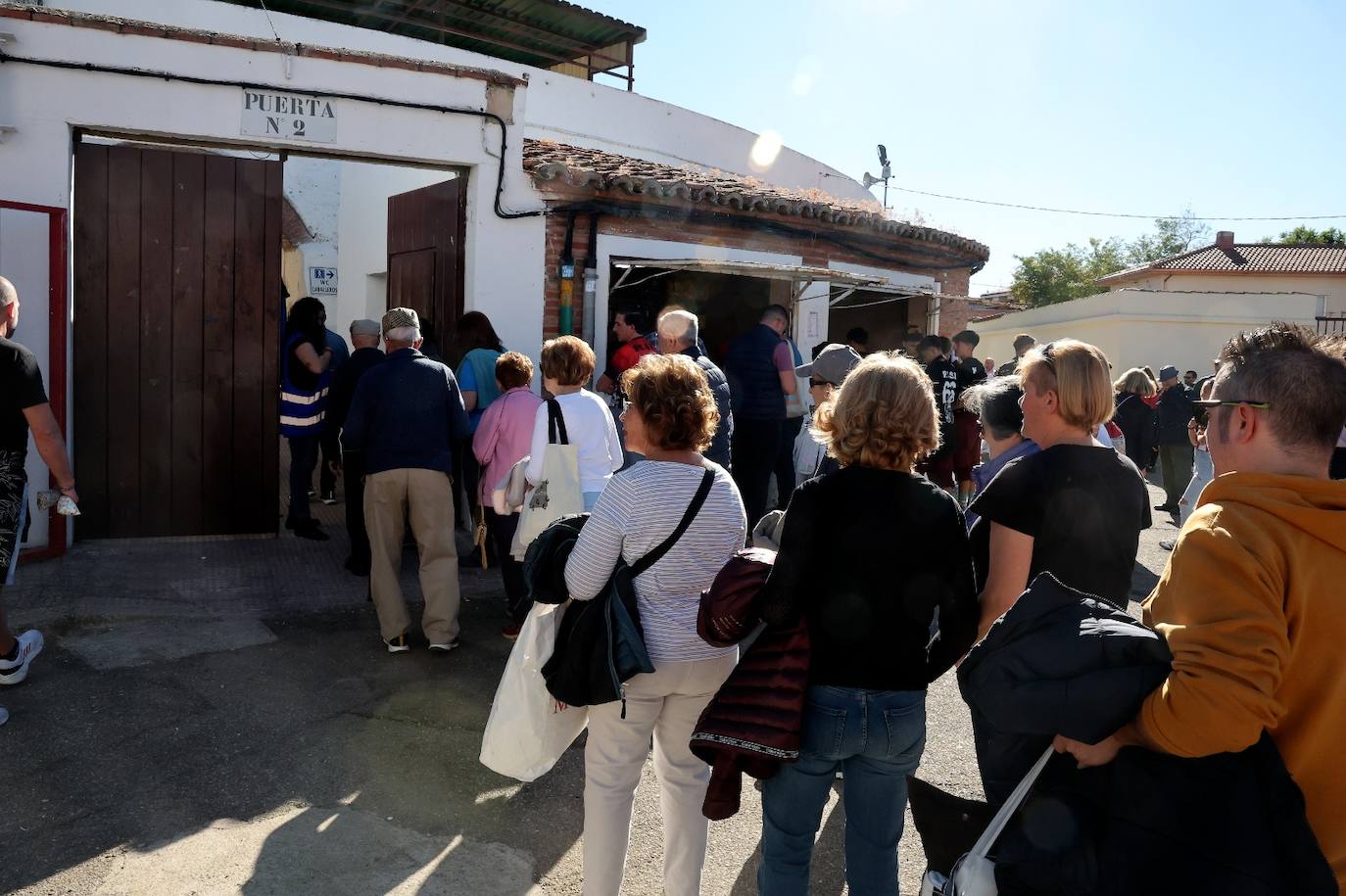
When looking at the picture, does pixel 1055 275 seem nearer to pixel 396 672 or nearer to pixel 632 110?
pixel 632 110

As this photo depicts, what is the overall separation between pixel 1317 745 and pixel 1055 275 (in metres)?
47.8

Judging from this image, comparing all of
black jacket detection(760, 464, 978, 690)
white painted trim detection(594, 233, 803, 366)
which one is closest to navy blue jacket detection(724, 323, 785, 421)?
white painted trim detection(594, 233, 803, 366)

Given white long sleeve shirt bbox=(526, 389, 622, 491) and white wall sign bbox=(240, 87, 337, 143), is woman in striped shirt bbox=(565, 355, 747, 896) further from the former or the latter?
white wall sign bbox=(240, 87, 337, 143)

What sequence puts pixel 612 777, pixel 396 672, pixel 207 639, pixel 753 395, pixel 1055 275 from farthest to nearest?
pixel 1055 275 < pixel 753 395 < pixel 207 639 < pixel 396 672 < pixel 612 777

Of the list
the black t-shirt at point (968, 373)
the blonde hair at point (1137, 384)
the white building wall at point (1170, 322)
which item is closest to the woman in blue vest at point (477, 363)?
the black t-shirt at point (968, 373)

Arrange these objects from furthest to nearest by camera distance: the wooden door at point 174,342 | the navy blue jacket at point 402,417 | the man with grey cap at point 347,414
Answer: the wooden door at point 174,342, the man with grey cap at point 347,414, the navy blue jacket at point 402,417

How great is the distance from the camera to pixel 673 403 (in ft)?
9.48

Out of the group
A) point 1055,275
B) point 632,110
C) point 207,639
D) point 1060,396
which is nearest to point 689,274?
point 632,110

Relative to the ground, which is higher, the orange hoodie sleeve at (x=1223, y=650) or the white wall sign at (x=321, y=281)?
the white wall sign at (x=321, y=281)

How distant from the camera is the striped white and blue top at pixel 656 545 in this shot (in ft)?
9.10

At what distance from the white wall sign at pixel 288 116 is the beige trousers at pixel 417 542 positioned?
11.0ft

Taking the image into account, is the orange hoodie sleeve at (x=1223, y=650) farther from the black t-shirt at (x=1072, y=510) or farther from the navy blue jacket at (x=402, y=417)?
the navy blue jacket at (x=402, y=417)

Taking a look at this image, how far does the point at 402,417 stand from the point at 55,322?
3.06 meters

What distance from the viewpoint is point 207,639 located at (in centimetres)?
535
